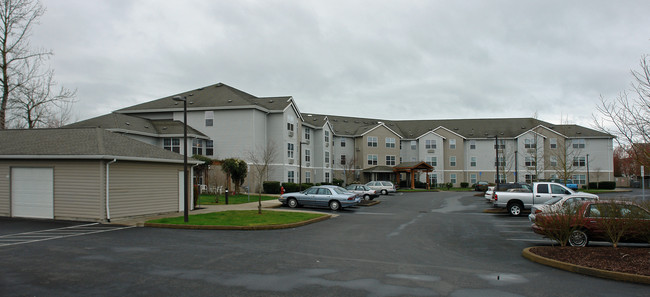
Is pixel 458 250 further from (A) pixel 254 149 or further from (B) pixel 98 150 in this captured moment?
(A) pixel 254 149

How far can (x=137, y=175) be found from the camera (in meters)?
19.8

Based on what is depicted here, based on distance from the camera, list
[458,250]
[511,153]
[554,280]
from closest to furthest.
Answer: [554,280], [458,250], [511,153]

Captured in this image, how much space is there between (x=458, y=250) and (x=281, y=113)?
33.4 metres

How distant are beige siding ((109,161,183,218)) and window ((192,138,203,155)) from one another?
1792 centimetres

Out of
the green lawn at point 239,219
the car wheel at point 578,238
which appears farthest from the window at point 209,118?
the car wheel at point 578,238

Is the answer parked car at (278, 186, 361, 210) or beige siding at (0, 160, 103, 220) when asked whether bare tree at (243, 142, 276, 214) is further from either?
beige siding at (0, 160, 103, 220)

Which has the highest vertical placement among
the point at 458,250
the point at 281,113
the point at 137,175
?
the point at 281,113

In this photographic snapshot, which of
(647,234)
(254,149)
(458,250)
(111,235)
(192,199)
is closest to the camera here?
(647,234)

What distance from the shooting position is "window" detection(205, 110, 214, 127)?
1671 inches

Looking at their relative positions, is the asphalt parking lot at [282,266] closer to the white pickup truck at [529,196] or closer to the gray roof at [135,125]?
the white pickup truck at [529,196]

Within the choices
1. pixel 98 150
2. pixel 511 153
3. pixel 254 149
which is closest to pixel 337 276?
pixel 98 150

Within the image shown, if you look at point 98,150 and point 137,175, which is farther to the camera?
point 137,175

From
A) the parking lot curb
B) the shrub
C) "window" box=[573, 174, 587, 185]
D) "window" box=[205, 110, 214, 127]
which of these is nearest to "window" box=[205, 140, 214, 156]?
"window" box=[205, 110, 214, 127]

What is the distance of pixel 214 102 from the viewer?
141 ft
